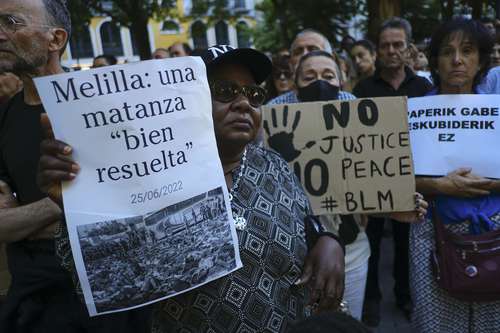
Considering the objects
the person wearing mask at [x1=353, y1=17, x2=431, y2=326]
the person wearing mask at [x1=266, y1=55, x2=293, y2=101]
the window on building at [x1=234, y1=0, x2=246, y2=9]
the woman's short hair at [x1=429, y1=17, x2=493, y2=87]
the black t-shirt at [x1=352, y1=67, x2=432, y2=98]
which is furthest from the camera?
the window on building at [x1=234, y1=0, x2=246, y2=9]

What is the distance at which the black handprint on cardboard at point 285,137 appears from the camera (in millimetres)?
2127

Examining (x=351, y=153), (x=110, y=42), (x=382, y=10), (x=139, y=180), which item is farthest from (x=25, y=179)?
(x=110, y=42)

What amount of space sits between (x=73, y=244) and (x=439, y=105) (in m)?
1.85

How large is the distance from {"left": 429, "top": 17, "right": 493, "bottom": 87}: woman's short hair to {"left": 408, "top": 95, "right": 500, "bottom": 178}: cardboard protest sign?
0.85 ft

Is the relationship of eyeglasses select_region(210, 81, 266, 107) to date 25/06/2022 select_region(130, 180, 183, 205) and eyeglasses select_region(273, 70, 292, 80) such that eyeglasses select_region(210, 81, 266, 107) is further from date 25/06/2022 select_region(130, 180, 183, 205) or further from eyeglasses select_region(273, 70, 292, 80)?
eyeglasses select_region(273, 70, 292, 80)

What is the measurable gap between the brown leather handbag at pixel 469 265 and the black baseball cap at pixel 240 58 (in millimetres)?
1266

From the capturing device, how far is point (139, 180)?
3.83 ft

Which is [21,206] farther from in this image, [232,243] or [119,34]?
[119,34]

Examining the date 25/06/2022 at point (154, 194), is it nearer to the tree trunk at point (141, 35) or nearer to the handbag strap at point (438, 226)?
the handbag strap at point (438, 226)

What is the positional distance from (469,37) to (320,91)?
0.82 m

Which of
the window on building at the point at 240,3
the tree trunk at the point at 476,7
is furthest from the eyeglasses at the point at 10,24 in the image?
the window on building at the point at 240,3

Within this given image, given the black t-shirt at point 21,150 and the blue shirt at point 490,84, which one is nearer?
the black t-shirt at point 21,150

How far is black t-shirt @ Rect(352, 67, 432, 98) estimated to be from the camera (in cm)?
365

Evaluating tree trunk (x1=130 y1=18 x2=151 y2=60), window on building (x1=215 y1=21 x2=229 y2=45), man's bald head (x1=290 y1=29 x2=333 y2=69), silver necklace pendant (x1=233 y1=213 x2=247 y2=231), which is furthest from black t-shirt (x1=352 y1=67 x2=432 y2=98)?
window on building (x1=215 y1=21 x2=229 y2=45)
